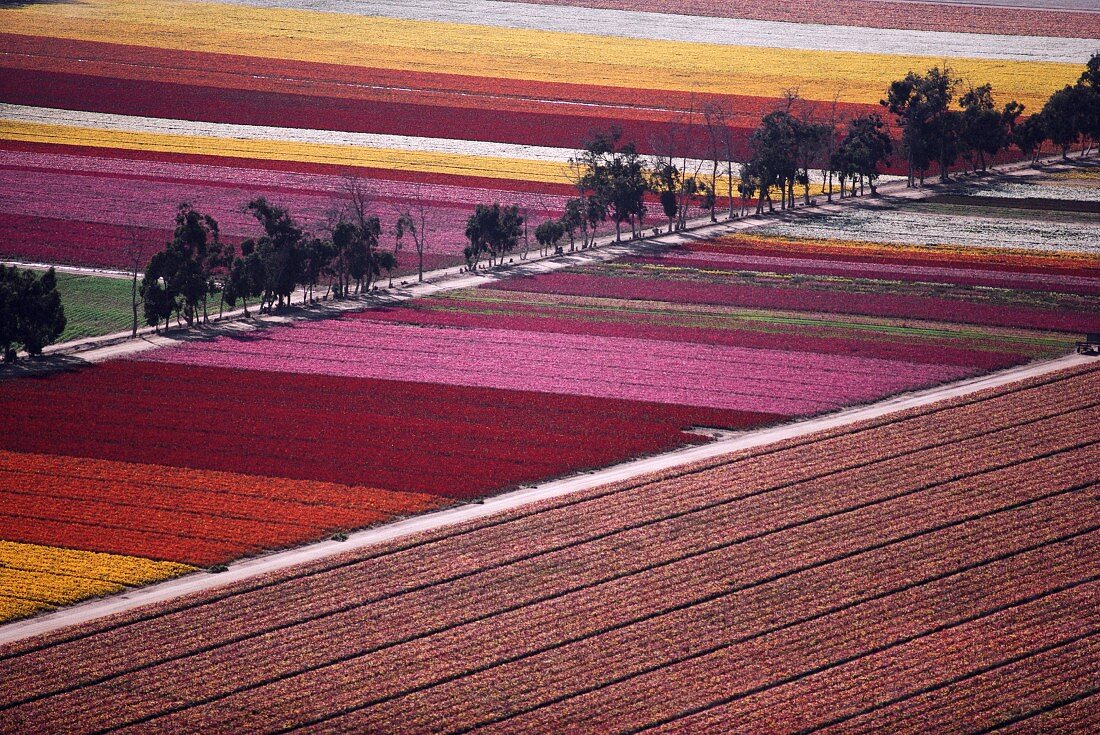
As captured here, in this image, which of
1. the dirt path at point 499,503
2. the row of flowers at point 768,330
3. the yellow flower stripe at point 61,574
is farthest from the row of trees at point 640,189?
the dirt path at point 499,503

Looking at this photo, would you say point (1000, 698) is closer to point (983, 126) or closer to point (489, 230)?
point (489, 230)

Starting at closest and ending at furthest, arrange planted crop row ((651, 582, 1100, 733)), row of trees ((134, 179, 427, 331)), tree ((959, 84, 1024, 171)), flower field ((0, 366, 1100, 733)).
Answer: planted crop row ((651, 582, 1100, 733))
flower field ((0, 366, 1100, 733))
row of trees ((134, 179, 427, 331))
tree ((959, 84, 1024, 171))

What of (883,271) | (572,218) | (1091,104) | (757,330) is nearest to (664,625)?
(757,330)

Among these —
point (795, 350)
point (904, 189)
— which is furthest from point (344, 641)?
point (904, 189)

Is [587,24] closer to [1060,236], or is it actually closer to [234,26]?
[234,26]

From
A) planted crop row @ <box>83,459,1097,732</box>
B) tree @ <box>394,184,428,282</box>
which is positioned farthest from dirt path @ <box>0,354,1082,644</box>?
tree @ <box>394,184,428,282</box>

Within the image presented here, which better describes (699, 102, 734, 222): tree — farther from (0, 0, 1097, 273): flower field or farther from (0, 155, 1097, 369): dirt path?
(0, 155, 1097, 369): dirt path
